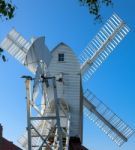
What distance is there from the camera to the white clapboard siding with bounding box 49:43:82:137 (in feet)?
130

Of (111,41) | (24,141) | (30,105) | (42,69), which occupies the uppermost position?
(111,41)

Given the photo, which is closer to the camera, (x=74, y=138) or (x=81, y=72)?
(x=74, y=138)

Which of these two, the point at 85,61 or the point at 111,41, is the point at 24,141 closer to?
the point at 85,61

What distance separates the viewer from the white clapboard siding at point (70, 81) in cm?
3950

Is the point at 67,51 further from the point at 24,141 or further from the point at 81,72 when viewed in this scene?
the point at 24,141

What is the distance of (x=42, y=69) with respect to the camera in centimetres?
3347

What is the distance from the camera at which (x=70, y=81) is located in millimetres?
40312

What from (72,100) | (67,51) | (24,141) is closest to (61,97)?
→ (72,100)

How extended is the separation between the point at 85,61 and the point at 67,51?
4703 mm

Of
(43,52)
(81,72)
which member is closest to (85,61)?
(81,72)

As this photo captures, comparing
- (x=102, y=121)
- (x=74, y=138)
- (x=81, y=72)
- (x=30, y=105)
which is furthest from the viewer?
(x=102, y=121)

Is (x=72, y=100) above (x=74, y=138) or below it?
above

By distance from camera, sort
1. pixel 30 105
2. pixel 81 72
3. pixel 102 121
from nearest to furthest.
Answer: pixel 30 105, pixel 81 72, pixel 102 121

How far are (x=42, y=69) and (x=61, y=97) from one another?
264 inches
